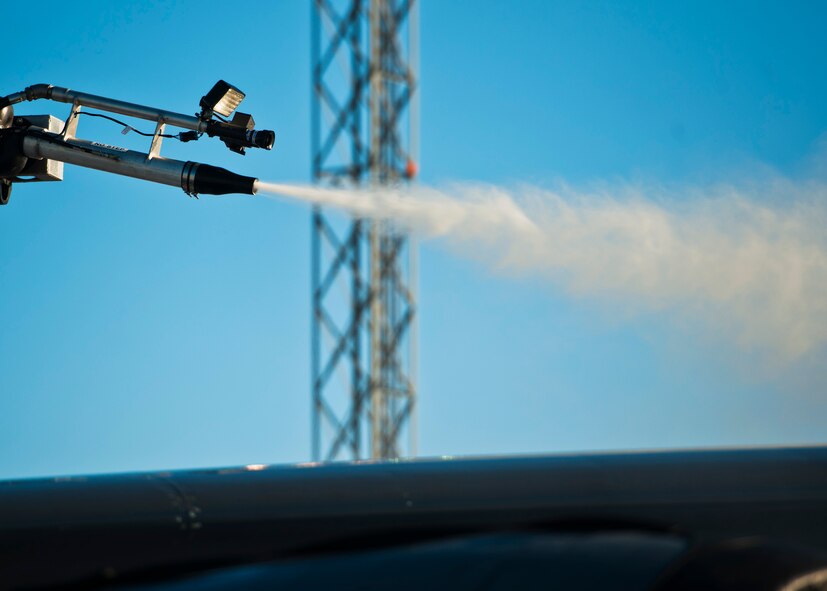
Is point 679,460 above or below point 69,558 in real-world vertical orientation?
above

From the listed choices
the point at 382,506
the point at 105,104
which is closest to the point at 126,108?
the point at 105,104

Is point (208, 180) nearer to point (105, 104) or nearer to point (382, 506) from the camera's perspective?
point (105, 104)

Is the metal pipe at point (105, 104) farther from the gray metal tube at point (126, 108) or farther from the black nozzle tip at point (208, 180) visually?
the black nozzle tip at point (208, 180)

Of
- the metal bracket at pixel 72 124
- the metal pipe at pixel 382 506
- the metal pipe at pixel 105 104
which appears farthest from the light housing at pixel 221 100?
the metal pipe at pixel 382 506

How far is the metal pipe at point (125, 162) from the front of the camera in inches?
146

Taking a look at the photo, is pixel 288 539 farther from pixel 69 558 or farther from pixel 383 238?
pixel 383 238

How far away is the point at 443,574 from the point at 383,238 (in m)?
10.8

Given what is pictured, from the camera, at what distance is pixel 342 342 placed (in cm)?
1287

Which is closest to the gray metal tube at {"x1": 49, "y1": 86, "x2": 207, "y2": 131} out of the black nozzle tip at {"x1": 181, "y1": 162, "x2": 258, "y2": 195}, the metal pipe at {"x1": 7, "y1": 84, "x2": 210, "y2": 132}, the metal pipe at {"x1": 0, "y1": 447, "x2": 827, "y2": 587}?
the metal pipe at {"x1": 7, "y1": 84, "x2": 210, "y2": 132}

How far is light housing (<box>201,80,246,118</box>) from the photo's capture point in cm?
386

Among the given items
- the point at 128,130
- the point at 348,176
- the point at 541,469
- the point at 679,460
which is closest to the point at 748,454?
the point at 679,460

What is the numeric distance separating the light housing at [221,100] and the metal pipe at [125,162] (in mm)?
243

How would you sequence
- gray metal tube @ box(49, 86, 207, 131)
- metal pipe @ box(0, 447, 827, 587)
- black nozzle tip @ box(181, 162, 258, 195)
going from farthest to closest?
gray metal tube @ box(49, 86, 207, 131)
black nozzle tip @ box(181, 162, 258, 195)
metal pipe @ box(0, 447, 827, 587)

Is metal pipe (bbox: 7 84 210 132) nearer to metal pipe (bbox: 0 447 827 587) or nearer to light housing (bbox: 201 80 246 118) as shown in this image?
light housing (bbox: 201 80 246 118)
